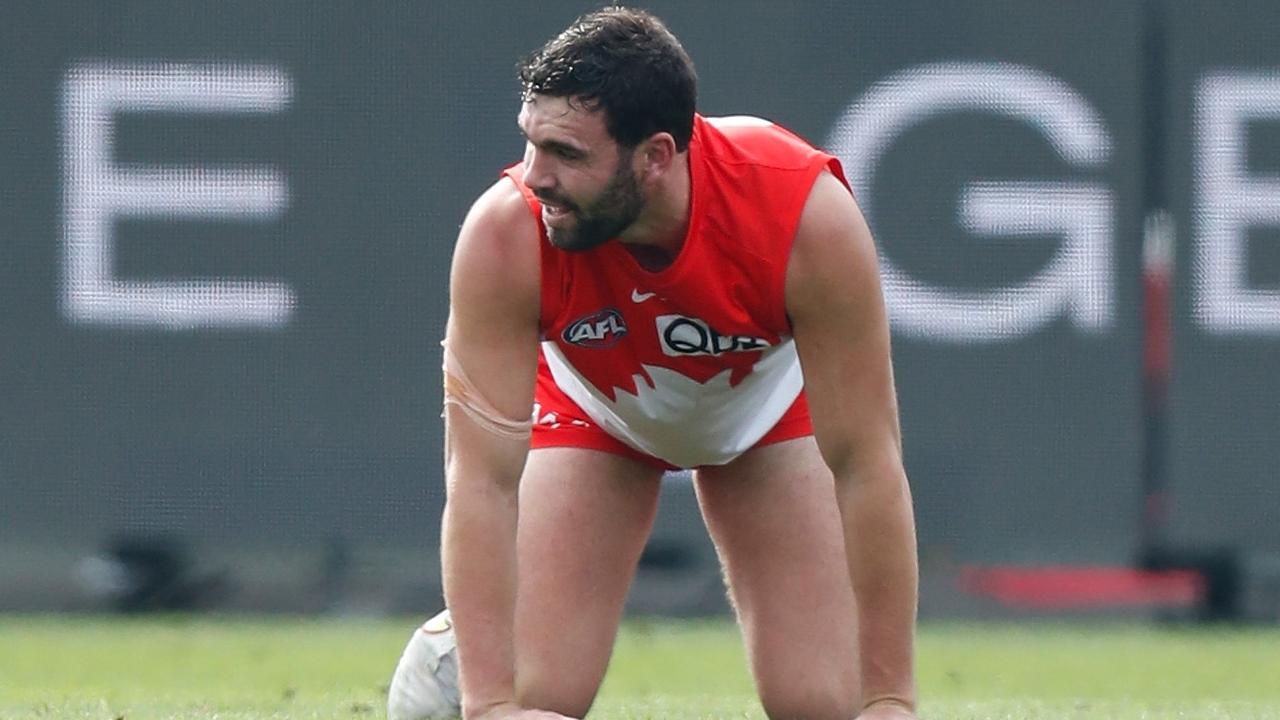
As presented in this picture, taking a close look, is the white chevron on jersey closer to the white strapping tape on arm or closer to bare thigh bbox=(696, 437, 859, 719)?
bare thigh bbox=(696, 437, 859, 719)

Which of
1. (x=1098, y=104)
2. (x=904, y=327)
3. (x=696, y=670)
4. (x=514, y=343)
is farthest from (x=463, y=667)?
(x=1098, y=104)

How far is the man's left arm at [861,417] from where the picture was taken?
4586mm

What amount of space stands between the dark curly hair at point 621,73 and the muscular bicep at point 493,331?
11.9 inches

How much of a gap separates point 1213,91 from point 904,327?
1.89 meters

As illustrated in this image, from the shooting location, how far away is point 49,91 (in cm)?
1007

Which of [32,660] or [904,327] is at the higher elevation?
[904,327]

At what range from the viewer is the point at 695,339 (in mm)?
4945

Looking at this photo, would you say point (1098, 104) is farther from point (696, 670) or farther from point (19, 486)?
point (19, 486)

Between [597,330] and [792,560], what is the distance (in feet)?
4.23

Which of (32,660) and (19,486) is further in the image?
(19,486)

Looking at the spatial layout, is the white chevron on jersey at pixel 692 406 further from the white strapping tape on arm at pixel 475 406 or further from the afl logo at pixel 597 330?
the white strapping tape on arm at pixel 475 406

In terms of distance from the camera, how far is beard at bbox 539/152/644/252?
14.6ft

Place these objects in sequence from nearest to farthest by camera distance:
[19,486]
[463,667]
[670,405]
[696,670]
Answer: [463,667] < [670,405] < [696,670] < [19,486]

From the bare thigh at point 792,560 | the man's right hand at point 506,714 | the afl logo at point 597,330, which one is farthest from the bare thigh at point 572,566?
the man's right hand at point 506,714
